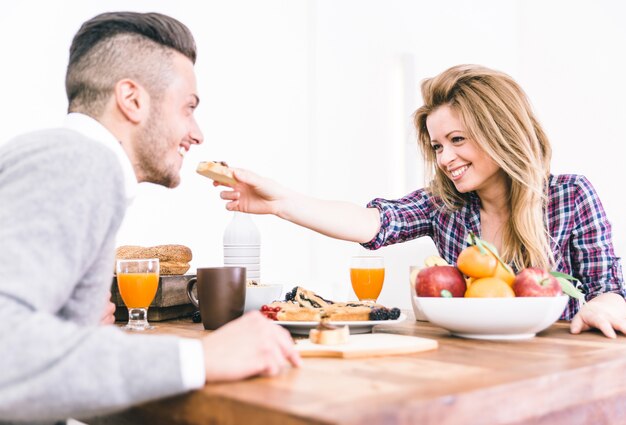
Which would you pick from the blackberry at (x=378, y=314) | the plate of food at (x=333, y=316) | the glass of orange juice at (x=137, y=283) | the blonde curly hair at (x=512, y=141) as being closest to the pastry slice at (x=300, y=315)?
the plate of food at (x=333, y=316)

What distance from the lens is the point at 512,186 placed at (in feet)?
6.72

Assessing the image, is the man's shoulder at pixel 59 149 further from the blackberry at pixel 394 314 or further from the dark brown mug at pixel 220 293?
the blackberry at pixel 394 314

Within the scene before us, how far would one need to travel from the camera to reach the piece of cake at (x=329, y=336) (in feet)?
3.66

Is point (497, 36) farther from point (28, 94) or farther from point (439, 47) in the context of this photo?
point (28, 94)

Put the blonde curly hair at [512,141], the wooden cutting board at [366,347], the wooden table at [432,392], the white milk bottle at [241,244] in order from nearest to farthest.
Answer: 1. the wooden table at [432,392]
2. the wooden cutting board at [366,347]
3. the blonde curly hair at [512,141]
4. the white milk bottle at [241,244]

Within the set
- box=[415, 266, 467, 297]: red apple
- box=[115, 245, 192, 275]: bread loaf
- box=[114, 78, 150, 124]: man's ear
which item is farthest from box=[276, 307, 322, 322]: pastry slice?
box=[115, 245, 192, 275]: bread loaf

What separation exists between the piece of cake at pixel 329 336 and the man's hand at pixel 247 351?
174mm

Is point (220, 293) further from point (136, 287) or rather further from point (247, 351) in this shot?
point (247, 351)

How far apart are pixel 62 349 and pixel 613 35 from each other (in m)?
3.78

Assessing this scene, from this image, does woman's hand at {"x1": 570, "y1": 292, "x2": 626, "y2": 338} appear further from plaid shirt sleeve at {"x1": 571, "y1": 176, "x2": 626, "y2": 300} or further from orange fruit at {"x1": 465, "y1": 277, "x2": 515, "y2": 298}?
plaid shirt sleeve at {"x1": 571, "y1": 176, "x2": 626, "y2": 300}

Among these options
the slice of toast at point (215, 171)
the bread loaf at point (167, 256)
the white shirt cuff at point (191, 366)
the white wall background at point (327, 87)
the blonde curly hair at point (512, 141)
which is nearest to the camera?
the white shirt cuff at point (191, 366)

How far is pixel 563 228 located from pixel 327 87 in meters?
3.07

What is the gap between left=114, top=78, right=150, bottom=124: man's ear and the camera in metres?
1.26

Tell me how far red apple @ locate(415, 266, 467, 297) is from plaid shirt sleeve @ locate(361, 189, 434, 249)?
0.89 metres
